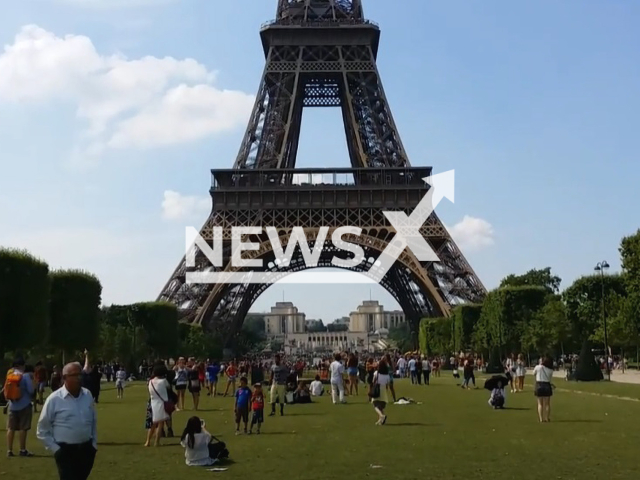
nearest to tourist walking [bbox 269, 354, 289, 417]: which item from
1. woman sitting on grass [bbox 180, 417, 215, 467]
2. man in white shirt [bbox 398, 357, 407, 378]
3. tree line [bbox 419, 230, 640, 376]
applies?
woman sitting on grass [bbox 180, 417, 215, 467]

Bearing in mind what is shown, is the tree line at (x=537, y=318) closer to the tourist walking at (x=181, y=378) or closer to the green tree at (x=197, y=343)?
the green tree at (x=197, y=343)

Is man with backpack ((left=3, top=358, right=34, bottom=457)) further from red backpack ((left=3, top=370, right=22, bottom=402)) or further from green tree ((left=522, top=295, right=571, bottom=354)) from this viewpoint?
green tree ((left=522, top=295, right=571, bottom=354))

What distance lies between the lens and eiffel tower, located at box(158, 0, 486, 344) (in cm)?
6638

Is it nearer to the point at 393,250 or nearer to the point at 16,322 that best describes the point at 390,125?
the point at 393,250

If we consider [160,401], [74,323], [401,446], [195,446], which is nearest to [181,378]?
[160,401]

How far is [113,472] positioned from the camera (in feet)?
46.0

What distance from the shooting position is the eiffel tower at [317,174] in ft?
218

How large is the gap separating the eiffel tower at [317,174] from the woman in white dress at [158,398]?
4745 cm

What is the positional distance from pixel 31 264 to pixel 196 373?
1604cm

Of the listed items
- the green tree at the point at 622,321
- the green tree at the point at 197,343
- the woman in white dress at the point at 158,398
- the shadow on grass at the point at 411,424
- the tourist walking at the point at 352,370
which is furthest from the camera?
the green tree at the point at 197,343

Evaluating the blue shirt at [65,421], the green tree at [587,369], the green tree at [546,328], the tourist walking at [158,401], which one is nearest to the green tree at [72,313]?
the green tree at [587,369]

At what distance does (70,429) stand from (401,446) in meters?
8.72

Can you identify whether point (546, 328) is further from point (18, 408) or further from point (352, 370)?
point (18, 408)

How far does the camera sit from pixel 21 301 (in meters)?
40.5
